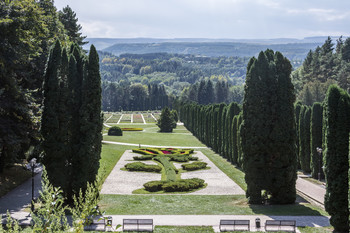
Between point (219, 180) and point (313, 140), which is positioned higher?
point (313, 140)

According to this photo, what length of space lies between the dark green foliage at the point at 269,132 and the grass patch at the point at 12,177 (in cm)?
1659

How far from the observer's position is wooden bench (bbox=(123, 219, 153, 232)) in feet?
55.2

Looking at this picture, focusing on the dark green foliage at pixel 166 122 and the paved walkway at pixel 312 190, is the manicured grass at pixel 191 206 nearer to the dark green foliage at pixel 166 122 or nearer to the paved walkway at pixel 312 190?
the paved walkway at pixel 312 190

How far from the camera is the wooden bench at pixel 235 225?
1680cm

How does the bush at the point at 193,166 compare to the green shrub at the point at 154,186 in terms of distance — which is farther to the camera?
the bush at the point at 193,166

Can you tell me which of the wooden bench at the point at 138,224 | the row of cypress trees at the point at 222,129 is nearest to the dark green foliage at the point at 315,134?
the row of cypress trees at the point at 222,129

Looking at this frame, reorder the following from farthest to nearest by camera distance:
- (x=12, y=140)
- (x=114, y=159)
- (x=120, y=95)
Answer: (x=120, y=95) < (x=114, y=159) < (x=12, y=140)

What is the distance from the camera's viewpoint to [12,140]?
21.8 meters

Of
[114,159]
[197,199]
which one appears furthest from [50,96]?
[114,159]

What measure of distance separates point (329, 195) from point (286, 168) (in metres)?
5.27

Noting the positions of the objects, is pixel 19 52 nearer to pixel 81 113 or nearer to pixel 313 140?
pixel 81 113

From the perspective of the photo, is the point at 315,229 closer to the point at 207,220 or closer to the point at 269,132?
the point at 207,220

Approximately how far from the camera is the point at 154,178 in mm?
Result: 31094

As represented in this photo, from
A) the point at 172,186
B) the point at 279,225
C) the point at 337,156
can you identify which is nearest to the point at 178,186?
the point at 172,186
